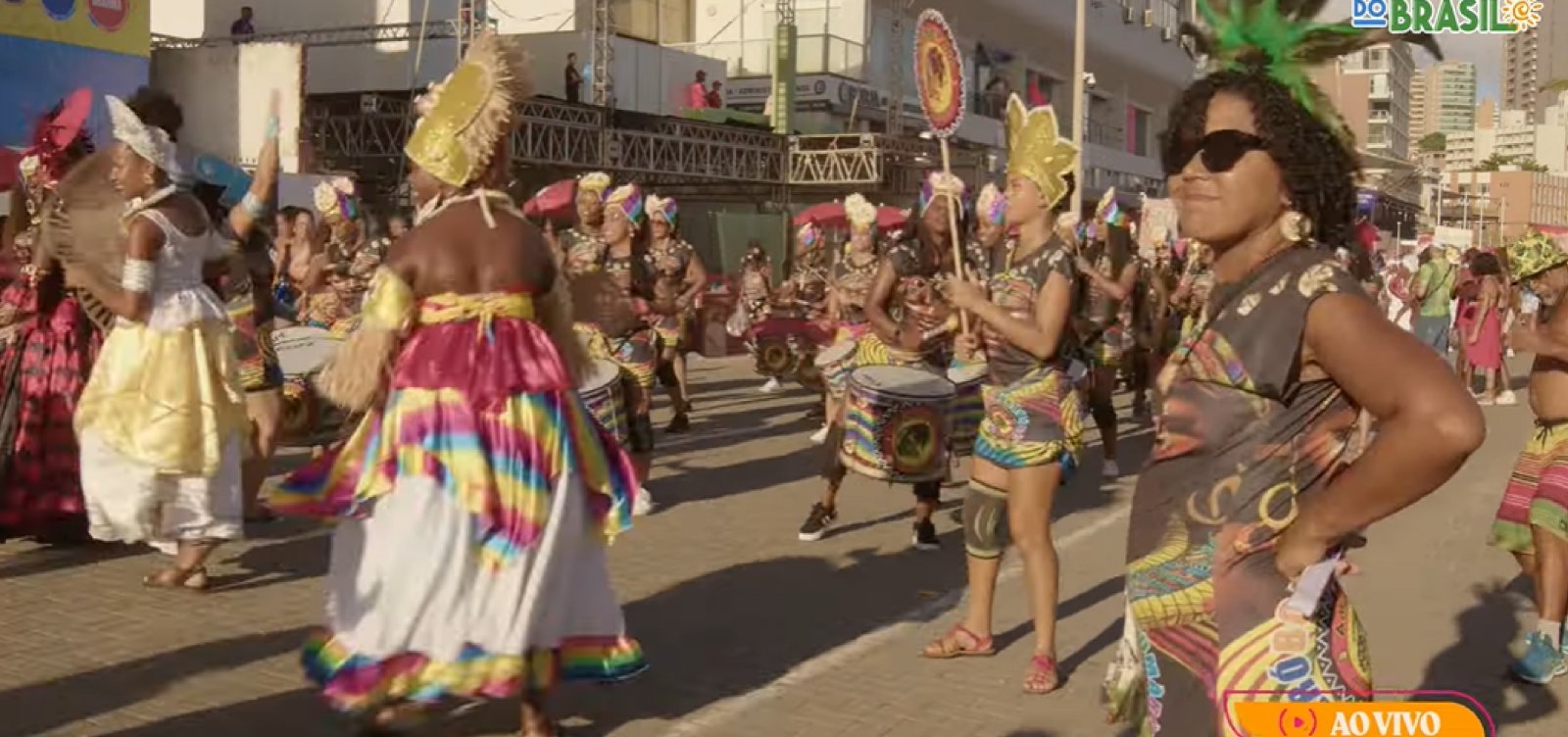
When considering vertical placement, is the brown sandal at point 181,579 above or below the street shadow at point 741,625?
above

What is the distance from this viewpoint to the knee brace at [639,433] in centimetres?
856

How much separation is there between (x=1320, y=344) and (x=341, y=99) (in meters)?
20.6

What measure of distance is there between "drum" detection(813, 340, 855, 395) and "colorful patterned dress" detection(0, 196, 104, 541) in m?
4.55

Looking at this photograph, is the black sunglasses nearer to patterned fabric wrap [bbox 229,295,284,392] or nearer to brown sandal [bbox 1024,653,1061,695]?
brown sandal [bbox 1024,653,1061,695]

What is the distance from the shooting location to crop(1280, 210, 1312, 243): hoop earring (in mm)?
2705

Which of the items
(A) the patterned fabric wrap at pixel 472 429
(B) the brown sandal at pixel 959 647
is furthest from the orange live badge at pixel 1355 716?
(B) the brown sandal at pixel 959 647

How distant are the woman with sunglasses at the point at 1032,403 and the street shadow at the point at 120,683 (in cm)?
296

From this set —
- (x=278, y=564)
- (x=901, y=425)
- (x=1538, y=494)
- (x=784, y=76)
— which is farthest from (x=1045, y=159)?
(x=784, y=76)

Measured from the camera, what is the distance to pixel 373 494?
4.60m

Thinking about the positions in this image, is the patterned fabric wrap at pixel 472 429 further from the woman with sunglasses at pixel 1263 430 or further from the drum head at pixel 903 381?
the drum head at pixel 903 381

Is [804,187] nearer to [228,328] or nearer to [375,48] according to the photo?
[375,48]

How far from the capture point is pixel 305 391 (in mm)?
8641

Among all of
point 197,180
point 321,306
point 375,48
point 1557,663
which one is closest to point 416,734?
point 197,180

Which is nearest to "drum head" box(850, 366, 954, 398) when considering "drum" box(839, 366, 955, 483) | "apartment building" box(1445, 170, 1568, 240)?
"drum" box(839, 366, 955, 483)
